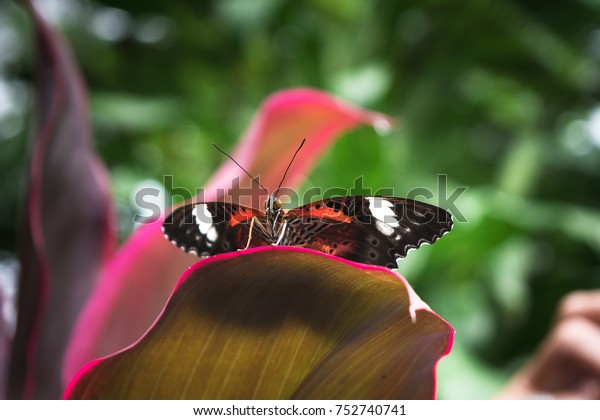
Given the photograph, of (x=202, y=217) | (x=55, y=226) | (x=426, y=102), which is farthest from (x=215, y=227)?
(x=426, y=102)

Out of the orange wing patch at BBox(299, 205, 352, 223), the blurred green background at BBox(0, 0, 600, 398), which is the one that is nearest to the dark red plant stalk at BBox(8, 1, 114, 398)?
the orange wing patch at BBox(299, 205, 352, 223)

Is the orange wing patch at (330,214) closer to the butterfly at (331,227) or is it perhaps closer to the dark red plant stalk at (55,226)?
the butterfly at (331,227)

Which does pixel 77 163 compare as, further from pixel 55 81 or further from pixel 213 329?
pixel 213 329

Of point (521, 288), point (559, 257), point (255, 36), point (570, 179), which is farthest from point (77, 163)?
point (570, 179)

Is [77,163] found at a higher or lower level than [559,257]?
higher

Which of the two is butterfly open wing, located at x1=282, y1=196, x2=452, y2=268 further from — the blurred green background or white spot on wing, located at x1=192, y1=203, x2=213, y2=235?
the blurred green background

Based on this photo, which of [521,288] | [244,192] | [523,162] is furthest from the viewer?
[523,162]

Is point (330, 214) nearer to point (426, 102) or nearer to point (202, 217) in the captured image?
point (202, 217)

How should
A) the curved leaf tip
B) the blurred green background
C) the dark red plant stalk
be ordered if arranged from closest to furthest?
the curved leaf tip
the dark red plant stalk
the blurred green background
